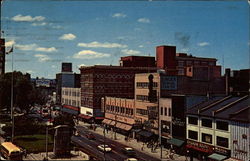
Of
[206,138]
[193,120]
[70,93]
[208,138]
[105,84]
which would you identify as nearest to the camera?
[208,138]

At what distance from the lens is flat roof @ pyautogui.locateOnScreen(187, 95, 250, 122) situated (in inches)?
1690

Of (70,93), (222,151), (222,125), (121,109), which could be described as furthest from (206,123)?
(70,93)

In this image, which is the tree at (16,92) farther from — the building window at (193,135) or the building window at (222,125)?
the building window at (222,125)

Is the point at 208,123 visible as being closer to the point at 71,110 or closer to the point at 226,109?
the point at 226,109

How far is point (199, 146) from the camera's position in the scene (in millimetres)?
49812

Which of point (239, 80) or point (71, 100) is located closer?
point (239, 80)

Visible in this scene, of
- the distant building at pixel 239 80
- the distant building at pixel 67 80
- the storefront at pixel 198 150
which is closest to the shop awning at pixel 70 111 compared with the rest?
the distant building at pixel 67 80

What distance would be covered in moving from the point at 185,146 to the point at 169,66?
58.8 meters

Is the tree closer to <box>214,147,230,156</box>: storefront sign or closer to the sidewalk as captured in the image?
the sidewalk

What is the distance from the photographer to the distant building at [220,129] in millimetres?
41750

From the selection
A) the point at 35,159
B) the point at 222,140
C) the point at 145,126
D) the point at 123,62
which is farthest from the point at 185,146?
the point at 123,62

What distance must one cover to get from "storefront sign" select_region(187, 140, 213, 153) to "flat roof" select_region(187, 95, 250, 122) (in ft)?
16.6

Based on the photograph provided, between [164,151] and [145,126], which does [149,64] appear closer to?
[145,126]

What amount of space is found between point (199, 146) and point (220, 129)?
5.80 m
